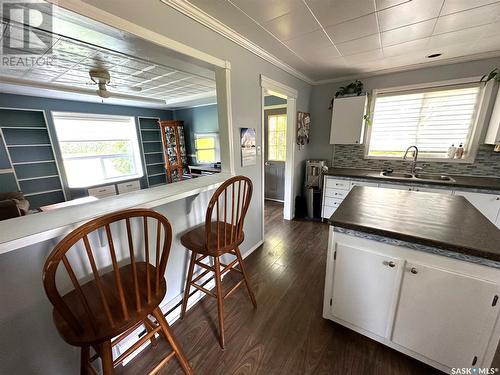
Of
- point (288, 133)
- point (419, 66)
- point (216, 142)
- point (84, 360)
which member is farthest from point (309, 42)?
point (216, 142)

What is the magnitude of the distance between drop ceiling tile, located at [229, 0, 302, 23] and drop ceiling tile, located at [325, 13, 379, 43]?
0.49 metres

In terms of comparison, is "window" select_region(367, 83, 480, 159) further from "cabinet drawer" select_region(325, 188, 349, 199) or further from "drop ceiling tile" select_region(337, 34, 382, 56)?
"drop ceiling tile" select_region(337, 34, 382, 56)

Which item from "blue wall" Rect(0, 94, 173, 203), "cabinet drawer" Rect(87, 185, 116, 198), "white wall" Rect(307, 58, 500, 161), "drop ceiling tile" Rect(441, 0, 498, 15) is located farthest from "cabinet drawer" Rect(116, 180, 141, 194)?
"drop ceiling tile" Rect(441, 0, 498, 15)

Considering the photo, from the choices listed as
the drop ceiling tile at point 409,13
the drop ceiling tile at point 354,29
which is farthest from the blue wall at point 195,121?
the drop ceiling tile at point 409,13

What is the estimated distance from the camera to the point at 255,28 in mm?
1644

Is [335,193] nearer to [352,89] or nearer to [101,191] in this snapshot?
[352,89]

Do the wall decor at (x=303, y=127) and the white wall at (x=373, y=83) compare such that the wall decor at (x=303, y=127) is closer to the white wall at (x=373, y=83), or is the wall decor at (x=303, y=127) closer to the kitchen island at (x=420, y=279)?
the white wall at (x=373, y=83)

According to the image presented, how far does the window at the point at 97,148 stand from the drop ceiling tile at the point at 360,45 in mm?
4818

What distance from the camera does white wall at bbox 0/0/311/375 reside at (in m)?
0.84

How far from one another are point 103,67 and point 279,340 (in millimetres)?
3503

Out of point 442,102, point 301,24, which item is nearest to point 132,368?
point 301,24

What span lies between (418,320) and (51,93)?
5.53m

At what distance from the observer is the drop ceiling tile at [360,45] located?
6.17 ft

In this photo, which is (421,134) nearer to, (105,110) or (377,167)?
(377,167)
